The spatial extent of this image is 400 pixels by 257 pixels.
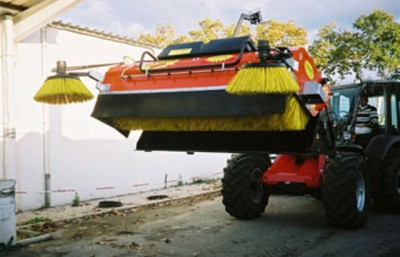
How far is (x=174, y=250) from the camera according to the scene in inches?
237

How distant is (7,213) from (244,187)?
11.8ft

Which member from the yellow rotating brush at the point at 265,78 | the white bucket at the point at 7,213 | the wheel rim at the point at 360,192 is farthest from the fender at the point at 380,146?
the white bucket at the point at 7,213

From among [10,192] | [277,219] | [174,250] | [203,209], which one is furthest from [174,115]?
[203,209]

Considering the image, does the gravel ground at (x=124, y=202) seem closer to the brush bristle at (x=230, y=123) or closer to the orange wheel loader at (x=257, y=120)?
the orange wheel loader at (x=257, y=120)

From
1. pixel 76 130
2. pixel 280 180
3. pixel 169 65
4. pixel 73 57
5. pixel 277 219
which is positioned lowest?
pixel 277 219

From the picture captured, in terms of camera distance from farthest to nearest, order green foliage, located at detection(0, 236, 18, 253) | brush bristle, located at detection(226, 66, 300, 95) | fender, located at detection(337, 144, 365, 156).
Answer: fender, located at detection(337, 144, 365, 156) → green foliage, located at detection(0, 236, 18, 253) → brush bristle, located at detection(226, 66, 300, 95)

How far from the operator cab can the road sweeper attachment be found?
2.19m

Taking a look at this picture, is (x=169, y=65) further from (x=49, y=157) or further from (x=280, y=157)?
(x=49, y=157)

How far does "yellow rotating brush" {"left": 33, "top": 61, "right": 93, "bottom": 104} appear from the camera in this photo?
5.73 m

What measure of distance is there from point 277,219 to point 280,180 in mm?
952

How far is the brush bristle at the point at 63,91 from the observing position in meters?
5.73

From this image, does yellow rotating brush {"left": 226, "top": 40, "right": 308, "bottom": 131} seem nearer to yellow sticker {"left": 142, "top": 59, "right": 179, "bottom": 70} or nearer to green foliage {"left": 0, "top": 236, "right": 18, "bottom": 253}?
yellow sticker {"left": 142, "top": 59, "right": 179, "bottom": 70}

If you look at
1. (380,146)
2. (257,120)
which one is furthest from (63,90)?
(380,146)

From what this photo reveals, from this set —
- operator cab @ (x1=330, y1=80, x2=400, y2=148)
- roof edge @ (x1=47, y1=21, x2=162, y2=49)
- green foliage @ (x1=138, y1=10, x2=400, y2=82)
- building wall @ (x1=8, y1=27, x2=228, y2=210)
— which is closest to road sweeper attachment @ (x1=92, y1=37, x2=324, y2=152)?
operator cab @ (x1=330, y1=80, x2=400, y2=148)
